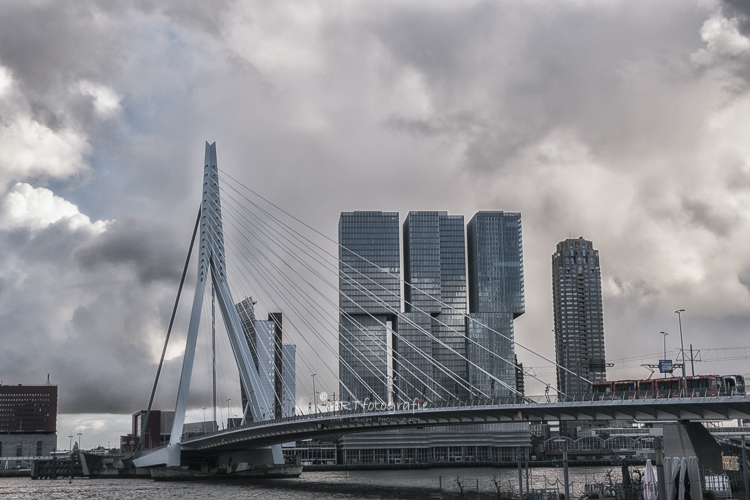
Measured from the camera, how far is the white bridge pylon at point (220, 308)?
74.4m

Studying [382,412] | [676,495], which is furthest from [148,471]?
[676,495]

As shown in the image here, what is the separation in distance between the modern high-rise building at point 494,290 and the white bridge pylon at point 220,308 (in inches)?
4121

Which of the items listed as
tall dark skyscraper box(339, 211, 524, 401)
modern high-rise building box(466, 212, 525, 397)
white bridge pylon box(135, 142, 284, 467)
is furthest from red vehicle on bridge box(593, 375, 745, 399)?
modern high-rise building box(466, 212, 525, 397)

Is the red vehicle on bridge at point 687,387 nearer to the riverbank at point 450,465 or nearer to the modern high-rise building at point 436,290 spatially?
the riverbank at point 450,465

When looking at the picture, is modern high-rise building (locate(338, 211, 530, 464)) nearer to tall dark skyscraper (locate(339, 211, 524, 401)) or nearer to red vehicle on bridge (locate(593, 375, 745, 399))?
tall dark skyscraper (locate(339, 211, 524, 401))

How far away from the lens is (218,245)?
261 feet

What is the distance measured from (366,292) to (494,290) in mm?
31614

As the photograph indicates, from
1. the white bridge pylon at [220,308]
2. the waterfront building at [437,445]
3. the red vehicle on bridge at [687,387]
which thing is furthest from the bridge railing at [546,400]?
the waterfront building at [437,445]

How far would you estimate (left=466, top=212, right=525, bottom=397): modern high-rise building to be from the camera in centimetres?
17975

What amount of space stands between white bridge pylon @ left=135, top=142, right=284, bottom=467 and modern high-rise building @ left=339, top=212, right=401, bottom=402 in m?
89.7

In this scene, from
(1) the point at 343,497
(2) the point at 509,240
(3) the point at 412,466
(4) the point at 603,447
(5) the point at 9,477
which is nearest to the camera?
(1) the point at 343,497

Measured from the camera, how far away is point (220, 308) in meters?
76.1

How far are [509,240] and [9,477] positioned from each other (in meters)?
115

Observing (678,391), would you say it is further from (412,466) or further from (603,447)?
(603,447)
